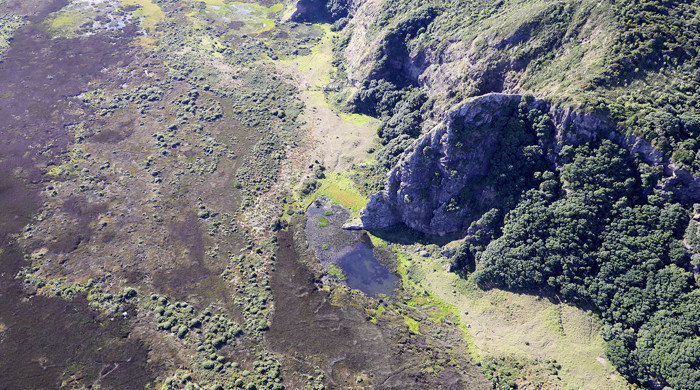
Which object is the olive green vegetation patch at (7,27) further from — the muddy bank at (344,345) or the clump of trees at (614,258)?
the clump of trees at (614,258)

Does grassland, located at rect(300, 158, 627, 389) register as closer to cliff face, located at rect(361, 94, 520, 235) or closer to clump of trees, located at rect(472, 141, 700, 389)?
clump of trees, located at rect(472, 141, 700, 389)

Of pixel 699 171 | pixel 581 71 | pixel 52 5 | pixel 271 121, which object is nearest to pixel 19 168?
pixel 271 121

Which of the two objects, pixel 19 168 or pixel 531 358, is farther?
pixel 19 168

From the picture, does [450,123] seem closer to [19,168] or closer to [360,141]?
[360,141]

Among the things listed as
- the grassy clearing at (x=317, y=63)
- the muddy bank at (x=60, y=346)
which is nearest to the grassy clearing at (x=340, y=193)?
the grassy clearing at (x=317, y=63)

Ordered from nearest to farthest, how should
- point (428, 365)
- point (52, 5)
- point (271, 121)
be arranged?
point (428, 365)
point (271, 121)
point (52, 5)

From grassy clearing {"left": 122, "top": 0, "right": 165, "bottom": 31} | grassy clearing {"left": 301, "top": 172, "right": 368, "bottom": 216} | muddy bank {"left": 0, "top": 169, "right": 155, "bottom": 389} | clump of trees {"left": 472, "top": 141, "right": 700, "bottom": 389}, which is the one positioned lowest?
muddy bank {"left": 0, "top": 169, "right": 155, "bottom": 389}

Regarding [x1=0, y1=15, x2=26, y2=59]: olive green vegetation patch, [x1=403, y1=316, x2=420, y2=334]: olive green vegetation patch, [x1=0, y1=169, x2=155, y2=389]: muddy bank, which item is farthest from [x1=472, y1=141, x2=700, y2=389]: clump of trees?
[x1=0, y1=15, x2=26, y2=59]: olive green vegetation patch
